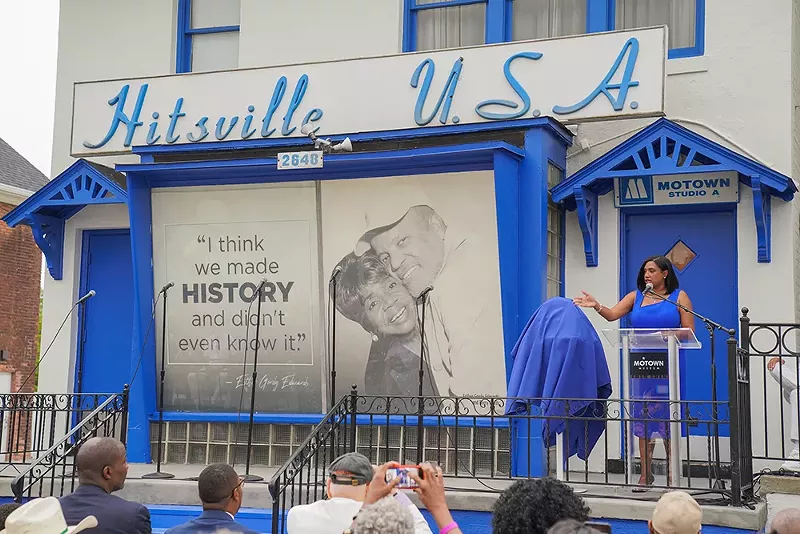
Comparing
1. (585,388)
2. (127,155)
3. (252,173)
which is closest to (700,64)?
(585,388)

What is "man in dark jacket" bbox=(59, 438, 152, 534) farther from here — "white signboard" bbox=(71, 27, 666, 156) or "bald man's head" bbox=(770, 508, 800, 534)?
"white signboard" bbox=(71, 27, 666, 156)

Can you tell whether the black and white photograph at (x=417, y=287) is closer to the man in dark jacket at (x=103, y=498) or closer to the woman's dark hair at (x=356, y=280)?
the woman's dark hair at (x=356, y=280)

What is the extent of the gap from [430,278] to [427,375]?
3.45 feet

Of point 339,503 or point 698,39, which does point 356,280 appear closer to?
point 698,39

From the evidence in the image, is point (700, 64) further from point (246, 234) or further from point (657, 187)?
point (246, 234)

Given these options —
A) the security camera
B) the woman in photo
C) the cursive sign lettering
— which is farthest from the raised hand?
the cursive sign lettering

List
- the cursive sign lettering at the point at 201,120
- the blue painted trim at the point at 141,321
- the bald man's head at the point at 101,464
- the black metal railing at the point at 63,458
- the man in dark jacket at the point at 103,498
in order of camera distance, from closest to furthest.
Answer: the man in dark jacket at the point at 103,498, the bald man's head at the point at 101,464, the black metal railing at the point at 63,458, the cursive sign lettering at the point at 201,120, the blue painted trim at the point at 141,321

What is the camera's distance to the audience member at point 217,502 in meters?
5.66

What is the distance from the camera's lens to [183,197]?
12594mm

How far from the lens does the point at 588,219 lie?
37.2 ft

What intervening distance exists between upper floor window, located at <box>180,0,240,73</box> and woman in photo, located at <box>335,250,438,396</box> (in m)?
3.87

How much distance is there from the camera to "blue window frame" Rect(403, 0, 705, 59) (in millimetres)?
11797

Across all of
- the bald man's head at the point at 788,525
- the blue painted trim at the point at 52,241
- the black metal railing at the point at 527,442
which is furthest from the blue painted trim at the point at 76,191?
the bald man's head at the point at 788,525

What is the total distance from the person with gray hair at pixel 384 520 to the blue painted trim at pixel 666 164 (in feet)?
23.6
